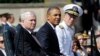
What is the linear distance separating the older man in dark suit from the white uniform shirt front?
1.81ft

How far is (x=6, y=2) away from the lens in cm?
2559

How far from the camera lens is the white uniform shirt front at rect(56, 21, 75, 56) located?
11.3m

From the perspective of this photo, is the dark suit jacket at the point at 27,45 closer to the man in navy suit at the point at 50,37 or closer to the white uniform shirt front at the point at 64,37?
the man in navy suit at the point at 50,37

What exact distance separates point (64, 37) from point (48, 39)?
37 centimetres

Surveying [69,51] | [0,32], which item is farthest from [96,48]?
[0,32]

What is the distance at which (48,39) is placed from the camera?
11.0 m

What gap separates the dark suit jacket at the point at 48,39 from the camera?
36.2 ft

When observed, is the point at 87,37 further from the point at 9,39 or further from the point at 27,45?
the point at 27,45

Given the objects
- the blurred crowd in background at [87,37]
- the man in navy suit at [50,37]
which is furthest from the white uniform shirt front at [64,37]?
the blurred crowd in background at [87,37]

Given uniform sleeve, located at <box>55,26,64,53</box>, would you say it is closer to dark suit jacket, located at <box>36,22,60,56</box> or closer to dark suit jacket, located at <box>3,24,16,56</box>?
dark suit jacket, located at <box>36,22,60,56</box>

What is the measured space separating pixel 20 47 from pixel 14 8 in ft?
45.1

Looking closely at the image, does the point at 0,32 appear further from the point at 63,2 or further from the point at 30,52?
the point at 63,2

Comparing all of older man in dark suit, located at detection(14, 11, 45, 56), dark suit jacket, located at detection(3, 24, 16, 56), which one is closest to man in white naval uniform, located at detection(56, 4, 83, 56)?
older man in dark suit, located at detection(14, 11, 45, 56)

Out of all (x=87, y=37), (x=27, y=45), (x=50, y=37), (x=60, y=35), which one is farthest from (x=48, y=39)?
(x=87, y=37)
